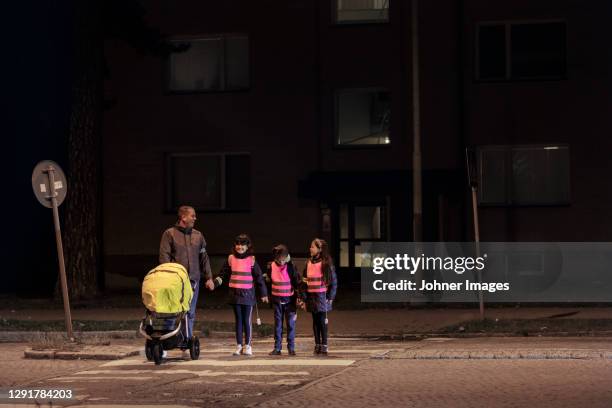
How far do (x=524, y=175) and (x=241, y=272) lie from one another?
16.1m

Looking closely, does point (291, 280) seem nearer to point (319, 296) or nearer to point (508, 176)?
point (319, 296)

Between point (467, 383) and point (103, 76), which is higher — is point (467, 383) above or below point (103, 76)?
below

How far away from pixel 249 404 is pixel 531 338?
864 cm

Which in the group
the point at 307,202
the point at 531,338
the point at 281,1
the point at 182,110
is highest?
the point at 281,1

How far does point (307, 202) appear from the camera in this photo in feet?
105

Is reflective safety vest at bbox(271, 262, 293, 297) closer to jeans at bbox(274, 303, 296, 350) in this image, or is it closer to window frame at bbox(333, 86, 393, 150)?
jeans at bbox(274, 303, 296, 350)

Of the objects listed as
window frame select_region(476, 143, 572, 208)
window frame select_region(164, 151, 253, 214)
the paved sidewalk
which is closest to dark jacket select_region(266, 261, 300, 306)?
the paved sidewalk

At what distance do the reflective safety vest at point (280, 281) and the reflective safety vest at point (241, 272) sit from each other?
33 centimetres

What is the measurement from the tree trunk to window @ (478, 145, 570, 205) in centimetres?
971

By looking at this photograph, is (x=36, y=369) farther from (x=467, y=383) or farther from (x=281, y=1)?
(x=281, y=1)

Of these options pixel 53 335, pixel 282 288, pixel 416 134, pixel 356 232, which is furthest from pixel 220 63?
pixel 282 288

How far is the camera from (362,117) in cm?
3195

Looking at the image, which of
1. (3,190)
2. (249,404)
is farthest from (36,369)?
(3,190)

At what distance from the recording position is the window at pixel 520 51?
101ft
